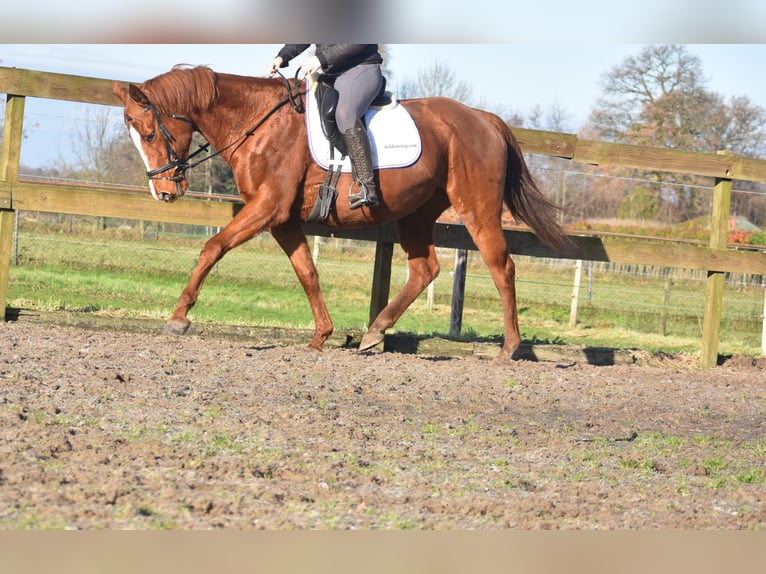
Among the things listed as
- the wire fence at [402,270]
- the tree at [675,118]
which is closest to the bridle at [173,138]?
the wire fence at [402,270]

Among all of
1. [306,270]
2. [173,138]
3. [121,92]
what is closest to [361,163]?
[306,270]

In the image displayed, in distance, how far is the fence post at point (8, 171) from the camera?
22.7 feet

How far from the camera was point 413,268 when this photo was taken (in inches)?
294

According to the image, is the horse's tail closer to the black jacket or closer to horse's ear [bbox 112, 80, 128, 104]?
the black jacket

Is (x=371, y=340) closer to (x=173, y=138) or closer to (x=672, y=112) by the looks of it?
(x=173, y=138)

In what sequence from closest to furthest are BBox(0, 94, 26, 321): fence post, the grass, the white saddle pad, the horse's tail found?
the white saddle pad, BBox(0, 94, 26, 321): fence post, the horse's tail, the grass

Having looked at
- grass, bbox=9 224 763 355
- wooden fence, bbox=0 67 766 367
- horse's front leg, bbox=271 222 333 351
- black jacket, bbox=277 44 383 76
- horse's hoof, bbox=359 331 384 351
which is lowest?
grass, bbox=9 224 763 355

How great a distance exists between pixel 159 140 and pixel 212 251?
914mm

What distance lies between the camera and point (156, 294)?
13.1 metres

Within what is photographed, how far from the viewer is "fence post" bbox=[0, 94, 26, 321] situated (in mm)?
6918

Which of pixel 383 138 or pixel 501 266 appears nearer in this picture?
pixel 383 138

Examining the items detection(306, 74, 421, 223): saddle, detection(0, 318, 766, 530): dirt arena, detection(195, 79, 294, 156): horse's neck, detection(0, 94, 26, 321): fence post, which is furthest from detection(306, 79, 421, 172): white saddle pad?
detection(0, 94, 26, 321): fence post

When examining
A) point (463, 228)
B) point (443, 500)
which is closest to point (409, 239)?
point (463, 228)

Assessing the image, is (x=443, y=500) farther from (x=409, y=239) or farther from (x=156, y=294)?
(x=156, y=294)
